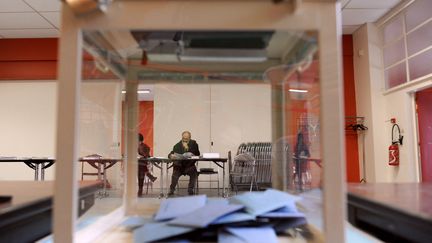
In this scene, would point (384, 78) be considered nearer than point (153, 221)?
No

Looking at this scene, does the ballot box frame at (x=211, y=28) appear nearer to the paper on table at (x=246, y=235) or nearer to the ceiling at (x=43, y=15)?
the paper on table at (x=246, y=235)

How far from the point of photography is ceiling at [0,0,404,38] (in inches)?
194

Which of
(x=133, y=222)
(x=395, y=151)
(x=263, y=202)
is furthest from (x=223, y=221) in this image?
(x=395, y=151)

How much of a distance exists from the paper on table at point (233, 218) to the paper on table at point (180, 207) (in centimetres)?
8

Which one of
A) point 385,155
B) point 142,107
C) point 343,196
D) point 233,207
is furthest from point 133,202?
point 385,155

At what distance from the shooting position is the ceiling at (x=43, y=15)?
16.1 feet

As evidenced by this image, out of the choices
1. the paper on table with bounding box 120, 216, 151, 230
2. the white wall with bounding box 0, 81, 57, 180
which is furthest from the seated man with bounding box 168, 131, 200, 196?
the white wall with bounding box 0, 81, 57, 180

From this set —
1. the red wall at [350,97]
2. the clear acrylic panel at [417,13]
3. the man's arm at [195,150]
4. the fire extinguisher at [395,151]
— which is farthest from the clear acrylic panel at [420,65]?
the man's arm at [195,150]

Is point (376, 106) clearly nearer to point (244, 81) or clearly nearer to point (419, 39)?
point (419, 39)

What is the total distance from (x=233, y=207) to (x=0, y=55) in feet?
23.5

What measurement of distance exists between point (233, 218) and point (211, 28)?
0.33m

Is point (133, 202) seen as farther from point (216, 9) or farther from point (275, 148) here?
point (216, 9)

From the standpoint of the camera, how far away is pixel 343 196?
49 centimetres

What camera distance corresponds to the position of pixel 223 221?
1.97ft
